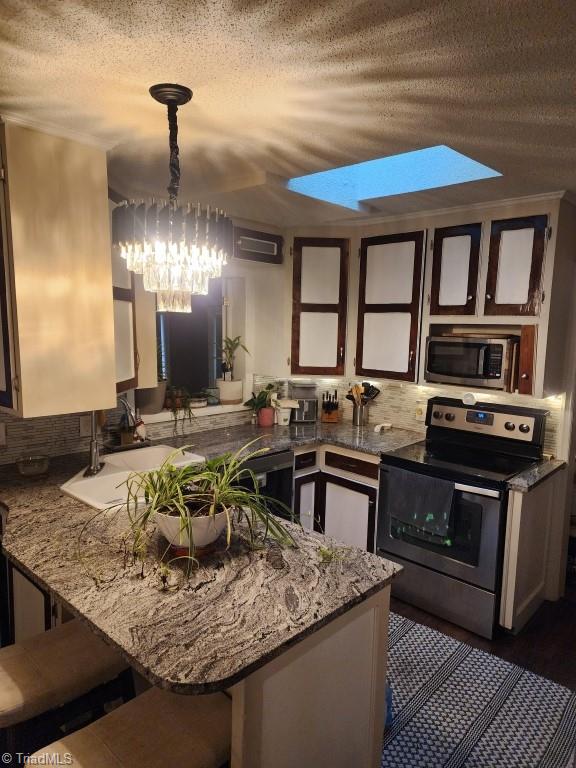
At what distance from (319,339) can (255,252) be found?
2.50ft

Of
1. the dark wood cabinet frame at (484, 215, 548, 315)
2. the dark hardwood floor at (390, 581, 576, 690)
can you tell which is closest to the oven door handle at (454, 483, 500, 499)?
the dark hardwood floor at (390, 581, 576, 690)

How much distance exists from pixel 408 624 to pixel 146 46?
2.95 metres

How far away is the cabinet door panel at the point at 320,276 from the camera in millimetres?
3539

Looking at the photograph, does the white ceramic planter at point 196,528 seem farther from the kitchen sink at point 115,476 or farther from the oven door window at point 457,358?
the oven door window at point 457,358

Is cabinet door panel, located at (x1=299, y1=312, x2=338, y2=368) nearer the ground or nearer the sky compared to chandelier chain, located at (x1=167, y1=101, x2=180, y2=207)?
nearer the ground

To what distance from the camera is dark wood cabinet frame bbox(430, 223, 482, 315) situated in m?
2.96

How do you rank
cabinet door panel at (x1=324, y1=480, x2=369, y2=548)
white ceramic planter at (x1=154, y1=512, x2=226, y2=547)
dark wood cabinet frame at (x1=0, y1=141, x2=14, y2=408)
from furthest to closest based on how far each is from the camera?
cabinet door panel at (x1=324, y1=480, x2=369, y2=548) → dark wood cabinet frame at (x1=0, y1=141, x2=14, y2=408) → white ceramic planter at (x1=154, y1=512, x2=226, y2=547)

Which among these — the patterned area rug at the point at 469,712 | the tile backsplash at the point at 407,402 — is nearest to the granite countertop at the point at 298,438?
the tile backsplash at the point at 407,402

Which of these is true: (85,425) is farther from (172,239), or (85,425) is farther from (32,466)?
(172,239)

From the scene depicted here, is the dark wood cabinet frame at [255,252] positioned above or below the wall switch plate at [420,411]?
above

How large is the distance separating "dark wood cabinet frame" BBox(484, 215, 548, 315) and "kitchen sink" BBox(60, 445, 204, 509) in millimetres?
1885

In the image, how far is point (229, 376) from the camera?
3756mm

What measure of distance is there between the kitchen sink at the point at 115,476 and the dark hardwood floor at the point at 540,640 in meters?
1.67

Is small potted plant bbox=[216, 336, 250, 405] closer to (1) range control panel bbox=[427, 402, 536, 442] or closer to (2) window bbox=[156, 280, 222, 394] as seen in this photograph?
(2) window bbox=[156, 280, 222, 394]
